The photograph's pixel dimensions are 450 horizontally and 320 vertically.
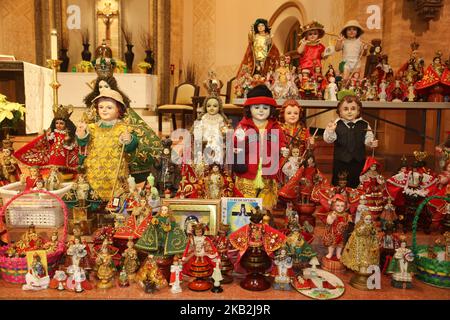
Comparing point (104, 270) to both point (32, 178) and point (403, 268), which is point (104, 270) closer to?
point (32, 178)

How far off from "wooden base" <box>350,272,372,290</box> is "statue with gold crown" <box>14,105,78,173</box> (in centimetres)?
259

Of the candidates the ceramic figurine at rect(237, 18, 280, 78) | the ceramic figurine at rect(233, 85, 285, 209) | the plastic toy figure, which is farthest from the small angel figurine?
the ceramic figurine at rect(233, 85, 285, 209)

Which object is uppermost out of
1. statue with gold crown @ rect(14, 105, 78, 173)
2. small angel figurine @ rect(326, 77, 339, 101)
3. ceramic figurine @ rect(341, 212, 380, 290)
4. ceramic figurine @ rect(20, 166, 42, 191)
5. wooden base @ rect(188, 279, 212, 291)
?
small angel figurine @ rect(326, 77, 339, 101)

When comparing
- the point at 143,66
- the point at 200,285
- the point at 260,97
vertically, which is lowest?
the point at 200,285

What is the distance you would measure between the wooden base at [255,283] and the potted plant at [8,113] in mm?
2726

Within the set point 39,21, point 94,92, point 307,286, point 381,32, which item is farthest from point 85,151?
point 39,21

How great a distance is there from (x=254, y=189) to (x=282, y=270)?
1.17 meters

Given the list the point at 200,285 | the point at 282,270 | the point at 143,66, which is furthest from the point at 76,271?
the point at 143,66

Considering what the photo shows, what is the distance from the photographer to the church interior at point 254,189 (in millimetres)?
2547

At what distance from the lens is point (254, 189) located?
3654 mm

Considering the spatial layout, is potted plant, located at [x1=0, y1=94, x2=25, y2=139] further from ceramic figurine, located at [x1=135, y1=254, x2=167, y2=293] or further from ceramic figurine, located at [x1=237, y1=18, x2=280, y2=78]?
ceramic figurine, located at [x1=237, y1=18, x2=280, y2=78]

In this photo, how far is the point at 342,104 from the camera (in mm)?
3512

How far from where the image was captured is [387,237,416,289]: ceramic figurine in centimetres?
257

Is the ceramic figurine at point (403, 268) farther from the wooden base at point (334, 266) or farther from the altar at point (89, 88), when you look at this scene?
the altar at point (89, 88)
